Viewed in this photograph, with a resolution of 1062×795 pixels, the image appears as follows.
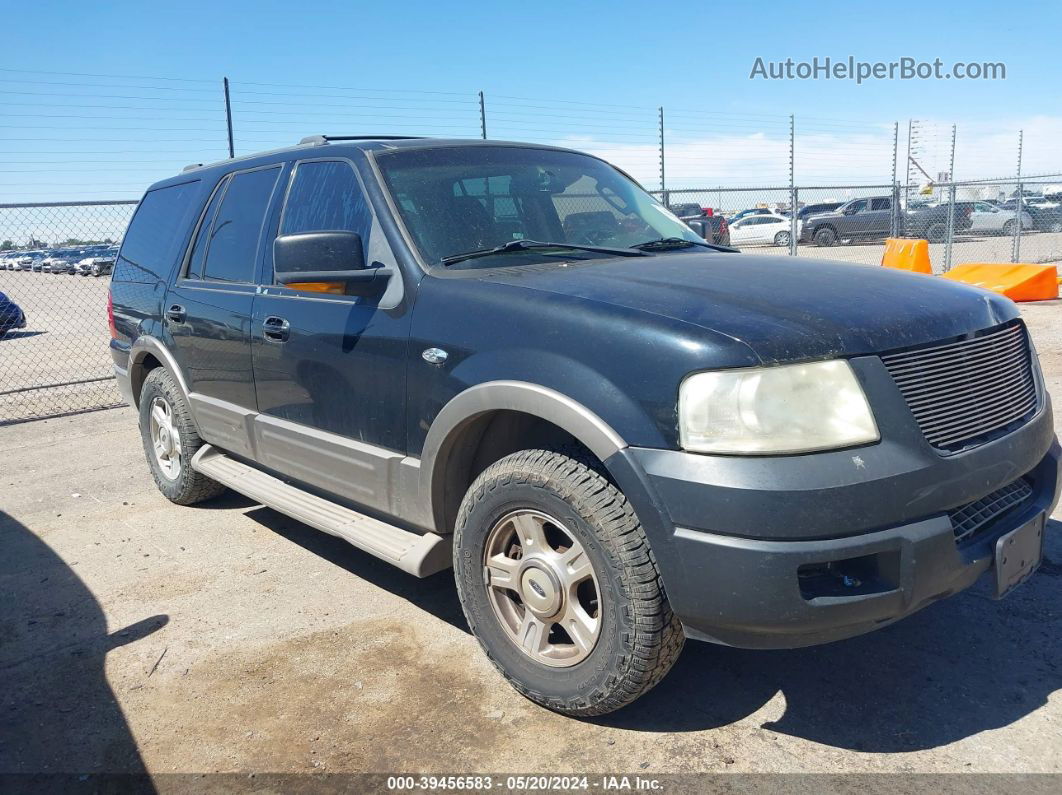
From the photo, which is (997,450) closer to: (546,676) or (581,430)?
(581,430)

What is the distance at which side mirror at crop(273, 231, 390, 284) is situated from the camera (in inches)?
128

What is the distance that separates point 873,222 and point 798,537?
25.9 meters

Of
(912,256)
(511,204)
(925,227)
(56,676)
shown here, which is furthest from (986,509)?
(925,227)

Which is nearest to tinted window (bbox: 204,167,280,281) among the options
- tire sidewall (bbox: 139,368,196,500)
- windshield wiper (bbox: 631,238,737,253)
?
tire sidewall (bbox: 139,368,196,500)

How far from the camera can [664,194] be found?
14.2 metres

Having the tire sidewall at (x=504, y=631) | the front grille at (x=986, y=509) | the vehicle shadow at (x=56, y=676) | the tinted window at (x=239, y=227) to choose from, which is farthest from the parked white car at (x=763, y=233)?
the tire sidewall at (x=504, y=631)

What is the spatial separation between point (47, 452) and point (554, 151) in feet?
16.4

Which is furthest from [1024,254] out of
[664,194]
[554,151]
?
[554,151]

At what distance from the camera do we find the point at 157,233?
5320mm

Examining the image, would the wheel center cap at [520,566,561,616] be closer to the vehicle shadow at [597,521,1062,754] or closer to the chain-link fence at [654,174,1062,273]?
the vehicle shadow at [597,521,1062,754]

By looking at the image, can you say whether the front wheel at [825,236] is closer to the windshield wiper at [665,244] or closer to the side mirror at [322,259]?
the windshield wiper at [665,244]

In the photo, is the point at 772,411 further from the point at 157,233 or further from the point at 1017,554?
the point at 157,233

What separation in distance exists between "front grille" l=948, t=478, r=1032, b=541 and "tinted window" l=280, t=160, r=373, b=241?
2.38 m

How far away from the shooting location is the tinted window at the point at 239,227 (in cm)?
428
